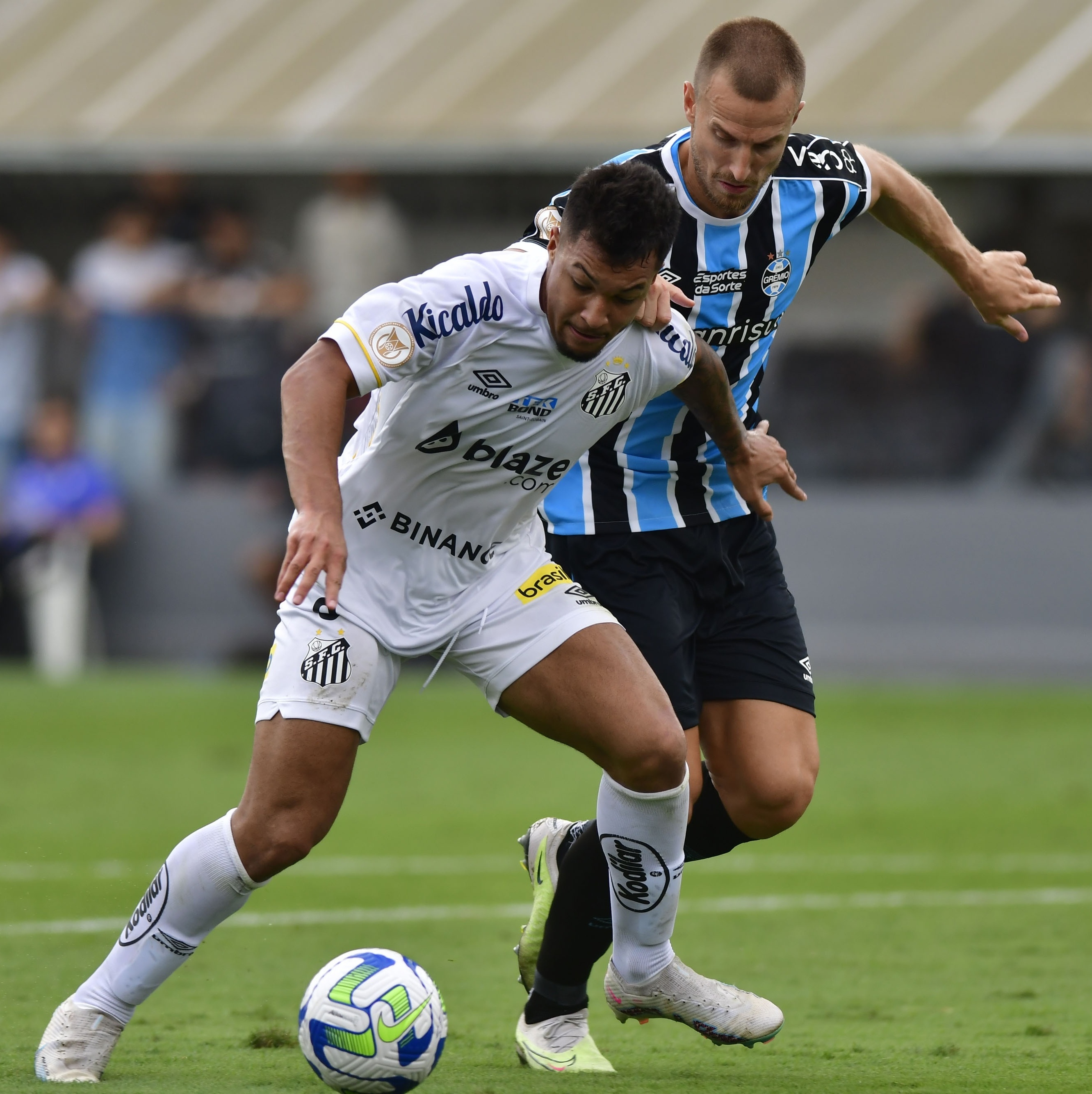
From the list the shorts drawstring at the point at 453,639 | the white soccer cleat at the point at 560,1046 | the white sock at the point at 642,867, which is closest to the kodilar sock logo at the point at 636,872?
the white sock at the point at 642,867

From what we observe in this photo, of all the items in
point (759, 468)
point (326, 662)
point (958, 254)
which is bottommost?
point (326, 662)

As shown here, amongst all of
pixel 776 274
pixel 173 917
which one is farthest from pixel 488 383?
pixel 173 917

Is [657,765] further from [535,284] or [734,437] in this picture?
[535,284]

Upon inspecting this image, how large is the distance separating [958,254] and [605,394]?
4.96 feet

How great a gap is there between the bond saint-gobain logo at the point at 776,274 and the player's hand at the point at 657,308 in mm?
567

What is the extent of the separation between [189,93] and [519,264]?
13.2 meters

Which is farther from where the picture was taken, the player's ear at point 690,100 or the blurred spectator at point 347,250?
the blurred spectator at point 347,250

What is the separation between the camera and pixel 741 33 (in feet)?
16.9

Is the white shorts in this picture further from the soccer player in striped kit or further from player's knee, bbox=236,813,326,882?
the soccer player in striped kit

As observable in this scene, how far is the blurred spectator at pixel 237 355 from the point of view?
14727 mm

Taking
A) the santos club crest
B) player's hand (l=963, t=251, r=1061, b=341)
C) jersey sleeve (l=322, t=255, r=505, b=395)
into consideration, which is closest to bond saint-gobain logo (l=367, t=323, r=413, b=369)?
jersey sleeve (l=322, t=255, r=505, b=395)

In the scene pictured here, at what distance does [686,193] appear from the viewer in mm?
5336

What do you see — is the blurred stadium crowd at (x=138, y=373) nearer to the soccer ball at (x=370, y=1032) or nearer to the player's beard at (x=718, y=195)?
the player's beard at (x=718, y=195)

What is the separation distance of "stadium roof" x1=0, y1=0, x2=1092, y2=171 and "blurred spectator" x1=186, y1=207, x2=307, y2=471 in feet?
5.13
